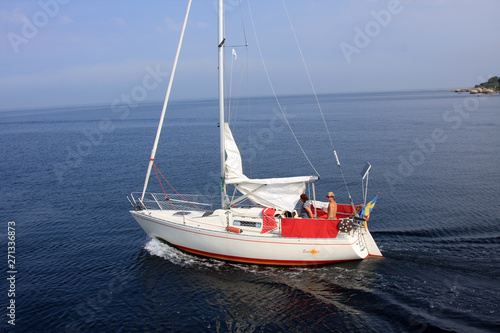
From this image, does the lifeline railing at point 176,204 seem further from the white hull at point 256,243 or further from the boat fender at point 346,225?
the boat fender at point 346,225

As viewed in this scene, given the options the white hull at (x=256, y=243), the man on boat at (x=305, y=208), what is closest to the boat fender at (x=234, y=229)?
the white hull at (x=256, y=243)

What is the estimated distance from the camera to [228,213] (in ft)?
58.2

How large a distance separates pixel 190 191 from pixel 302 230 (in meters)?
14.4

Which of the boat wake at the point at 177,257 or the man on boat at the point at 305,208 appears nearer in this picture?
the man on boat at the point at 305,208

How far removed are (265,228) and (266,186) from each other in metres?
1.96

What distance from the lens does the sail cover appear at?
1658 centimetres

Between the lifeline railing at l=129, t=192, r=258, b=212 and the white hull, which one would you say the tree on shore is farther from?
the white hull

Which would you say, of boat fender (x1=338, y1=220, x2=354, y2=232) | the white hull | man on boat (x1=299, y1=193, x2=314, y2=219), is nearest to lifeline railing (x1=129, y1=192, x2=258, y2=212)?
the white hull

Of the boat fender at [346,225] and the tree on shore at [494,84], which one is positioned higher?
the tree on shore at [494,84]

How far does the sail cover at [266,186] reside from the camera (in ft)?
54.4

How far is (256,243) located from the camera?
16156mm

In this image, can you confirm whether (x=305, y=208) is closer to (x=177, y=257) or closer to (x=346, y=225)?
(x=346, y=225)

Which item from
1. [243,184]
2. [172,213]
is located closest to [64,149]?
[172,213]

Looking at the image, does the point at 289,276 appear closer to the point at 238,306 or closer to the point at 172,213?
the point at 238,306
